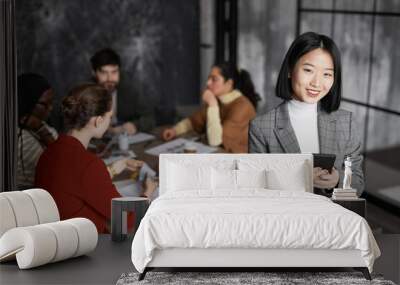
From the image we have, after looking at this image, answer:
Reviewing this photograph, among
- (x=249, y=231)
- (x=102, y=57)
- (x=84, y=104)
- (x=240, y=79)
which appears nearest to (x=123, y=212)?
(x=84, y=104)

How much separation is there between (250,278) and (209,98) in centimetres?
300

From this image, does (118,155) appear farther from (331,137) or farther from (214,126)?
(331,137)

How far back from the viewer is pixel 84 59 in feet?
27.7

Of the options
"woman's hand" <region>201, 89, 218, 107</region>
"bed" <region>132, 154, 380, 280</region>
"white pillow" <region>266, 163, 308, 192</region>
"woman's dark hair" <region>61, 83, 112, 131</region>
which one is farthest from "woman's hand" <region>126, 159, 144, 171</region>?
"bed" <region>132, 154, 380, 280</region>

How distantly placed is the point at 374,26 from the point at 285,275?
10.7 feet

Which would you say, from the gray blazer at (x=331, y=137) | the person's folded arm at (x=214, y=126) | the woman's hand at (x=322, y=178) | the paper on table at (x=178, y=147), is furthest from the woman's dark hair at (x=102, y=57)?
the woman's hand at (x=322, y=178)

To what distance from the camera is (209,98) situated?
28.0 feet

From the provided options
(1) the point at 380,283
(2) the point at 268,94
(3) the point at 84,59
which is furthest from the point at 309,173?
(3) the point at 84,59

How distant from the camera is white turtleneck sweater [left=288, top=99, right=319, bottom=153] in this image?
27.7 ft

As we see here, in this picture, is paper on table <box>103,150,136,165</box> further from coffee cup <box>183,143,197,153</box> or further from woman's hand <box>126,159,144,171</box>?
coffee cup <box>183,143,197,153</box>

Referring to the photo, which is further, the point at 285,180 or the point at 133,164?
the point at 133,164

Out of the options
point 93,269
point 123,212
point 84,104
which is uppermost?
point 84,104

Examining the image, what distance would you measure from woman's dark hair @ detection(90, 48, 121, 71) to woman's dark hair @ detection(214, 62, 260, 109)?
3.56 ft

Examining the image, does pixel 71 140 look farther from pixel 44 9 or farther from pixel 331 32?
pixel 331 32
